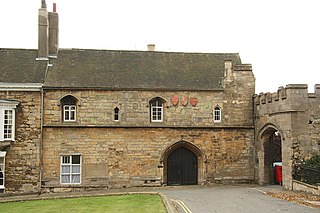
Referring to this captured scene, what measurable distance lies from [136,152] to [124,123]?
1993mm

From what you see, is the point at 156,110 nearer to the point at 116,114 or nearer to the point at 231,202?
the point at 116,114

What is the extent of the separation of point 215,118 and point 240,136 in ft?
6.67

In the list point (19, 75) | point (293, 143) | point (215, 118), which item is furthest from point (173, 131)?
point (19, 75)

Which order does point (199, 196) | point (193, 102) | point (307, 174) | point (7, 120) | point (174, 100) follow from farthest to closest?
point (193, 102) → point (174, 100) → point (7, 120) → point (307, 174) → point (199, 196)

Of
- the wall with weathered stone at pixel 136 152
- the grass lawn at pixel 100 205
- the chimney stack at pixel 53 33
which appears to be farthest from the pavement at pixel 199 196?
the chimney stack at pixel 53 33

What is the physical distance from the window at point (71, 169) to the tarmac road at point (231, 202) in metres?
7.30

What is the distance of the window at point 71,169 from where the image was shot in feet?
97.1

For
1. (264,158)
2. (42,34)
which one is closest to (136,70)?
(42,34)

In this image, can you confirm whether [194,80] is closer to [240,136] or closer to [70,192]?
[240,136]

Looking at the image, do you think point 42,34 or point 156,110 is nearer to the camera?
point 156,110

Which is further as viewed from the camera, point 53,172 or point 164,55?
point 164,55

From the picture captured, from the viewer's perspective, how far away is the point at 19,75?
30.4 m

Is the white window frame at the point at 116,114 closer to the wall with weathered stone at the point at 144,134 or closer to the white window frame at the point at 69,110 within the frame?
the wall with weathered stone at the point at 144,134

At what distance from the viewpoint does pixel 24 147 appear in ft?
95.8
